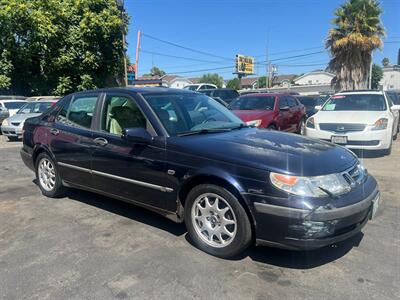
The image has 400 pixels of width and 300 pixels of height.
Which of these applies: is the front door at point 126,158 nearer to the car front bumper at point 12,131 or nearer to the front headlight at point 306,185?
the front headlight at point 306,185

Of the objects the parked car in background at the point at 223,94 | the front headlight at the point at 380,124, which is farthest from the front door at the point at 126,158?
the parked car in background at the point at 223,94

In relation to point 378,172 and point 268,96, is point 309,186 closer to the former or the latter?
point 378,172

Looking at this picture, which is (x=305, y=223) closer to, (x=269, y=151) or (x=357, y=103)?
(x=269, y=151)

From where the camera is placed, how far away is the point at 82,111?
17.0ft

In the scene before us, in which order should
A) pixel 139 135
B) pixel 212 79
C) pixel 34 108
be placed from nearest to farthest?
pixel 139 135 → pixel 34 108 → pixel 212 79

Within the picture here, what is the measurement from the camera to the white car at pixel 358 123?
8.46m

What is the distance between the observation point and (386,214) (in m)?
4.83

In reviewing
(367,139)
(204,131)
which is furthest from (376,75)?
(204,131)

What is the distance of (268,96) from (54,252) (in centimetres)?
859

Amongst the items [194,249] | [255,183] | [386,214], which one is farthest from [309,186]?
[386,214]

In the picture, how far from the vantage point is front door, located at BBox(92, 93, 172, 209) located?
402 cm

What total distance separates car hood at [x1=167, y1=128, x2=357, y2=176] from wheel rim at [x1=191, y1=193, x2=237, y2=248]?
1.38ft

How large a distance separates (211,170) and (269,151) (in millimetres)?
568

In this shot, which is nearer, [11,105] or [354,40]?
[11,105]
